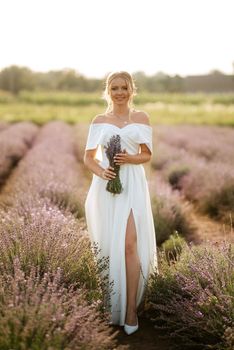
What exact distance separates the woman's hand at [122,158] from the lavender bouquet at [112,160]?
0.03 metres

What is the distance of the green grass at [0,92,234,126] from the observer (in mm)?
36250

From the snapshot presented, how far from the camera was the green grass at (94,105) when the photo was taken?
36.2m

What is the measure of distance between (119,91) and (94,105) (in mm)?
45838

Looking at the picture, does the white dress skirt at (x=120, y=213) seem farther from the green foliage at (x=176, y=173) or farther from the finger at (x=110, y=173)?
the green foliage at (x=176, y=173)

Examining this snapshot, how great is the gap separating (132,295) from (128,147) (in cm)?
110

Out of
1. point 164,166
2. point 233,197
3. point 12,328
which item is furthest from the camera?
point 164,166

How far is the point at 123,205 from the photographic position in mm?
4145

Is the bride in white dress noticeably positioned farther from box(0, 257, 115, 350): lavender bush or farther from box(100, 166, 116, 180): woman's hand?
box(0, 257, 115, 350): lavender bush

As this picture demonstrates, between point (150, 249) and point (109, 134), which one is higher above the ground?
point (109, 134)

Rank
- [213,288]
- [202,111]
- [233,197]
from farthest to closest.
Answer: [202,111]
[233,197]
[213,288]

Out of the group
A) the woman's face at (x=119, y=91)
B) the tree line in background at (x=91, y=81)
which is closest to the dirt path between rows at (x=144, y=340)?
the woman's face at (x=119, y=91)

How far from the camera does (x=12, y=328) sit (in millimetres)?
2725

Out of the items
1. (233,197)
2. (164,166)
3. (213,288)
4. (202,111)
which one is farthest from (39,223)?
(202,111)

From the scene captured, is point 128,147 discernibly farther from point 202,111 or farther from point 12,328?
point 202,111
